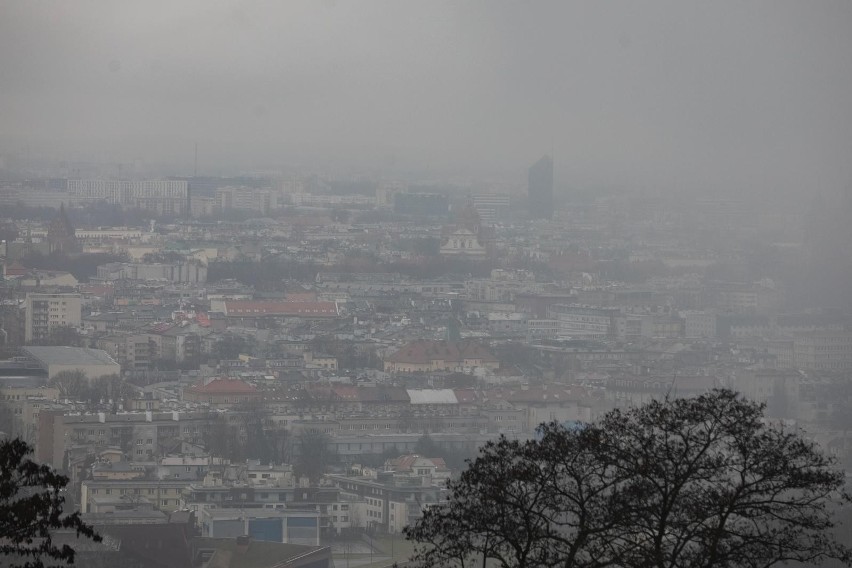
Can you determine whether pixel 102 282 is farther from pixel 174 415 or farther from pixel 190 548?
pixel 190 548

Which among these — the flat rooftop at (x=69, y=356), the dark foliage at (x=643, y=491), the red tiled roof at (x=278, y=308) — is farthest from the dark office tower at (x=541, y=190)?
the dark foliage at (x=643, y=491)

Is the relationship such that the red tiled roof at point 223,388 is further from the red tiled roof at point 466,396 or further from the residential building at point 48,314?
the residential building at point 48,314

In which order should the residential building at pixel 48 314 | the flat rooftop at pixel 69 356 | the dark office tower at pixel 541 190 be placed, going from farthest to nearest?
the dark office tower at pixel 541 190
the residential building at pixel 48 314
the flat rooftop at pixel 69 356

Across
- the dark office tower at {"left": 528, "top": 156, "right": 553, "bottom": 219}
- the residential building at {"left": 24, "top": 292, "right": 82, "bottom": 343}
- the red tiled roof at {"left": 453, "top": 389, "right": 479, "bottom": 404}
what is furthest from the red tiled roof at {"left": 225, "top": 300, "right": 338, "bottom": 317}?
the dark office tower at {"left": 528, "top": 156, "right": 553, "bottom": 219}

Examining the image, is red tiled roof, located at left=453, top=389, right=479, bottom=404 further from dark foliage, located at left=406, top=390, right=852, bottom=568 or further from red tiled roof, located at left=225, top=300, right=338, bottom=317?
dark foliage, located at left=406, top=390, right=852, bottom=568

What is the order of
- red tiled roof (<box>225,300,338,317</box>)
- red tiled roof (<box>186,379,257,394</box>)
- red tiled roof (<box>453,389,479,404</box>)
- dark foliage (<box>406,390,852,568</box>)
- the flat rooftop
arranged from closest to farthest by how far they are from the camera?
dark foliage (<box>406,390,852,568</box>), red tiled roof (<box>453,389,479,404</box>), red tiled roof (<box>186,379,257,394</box>), the flat rooftop, red tiled roof (<box>225,300,338,317</box>)
